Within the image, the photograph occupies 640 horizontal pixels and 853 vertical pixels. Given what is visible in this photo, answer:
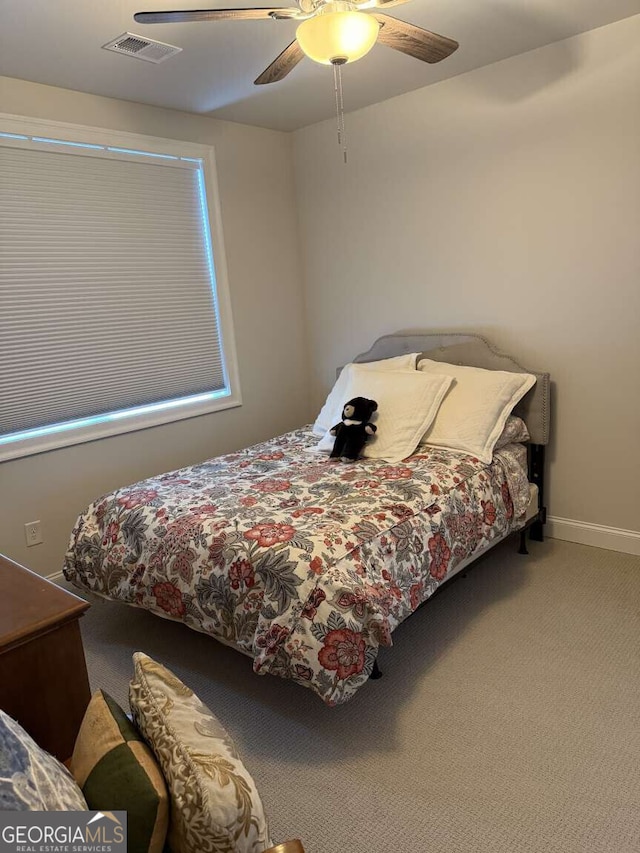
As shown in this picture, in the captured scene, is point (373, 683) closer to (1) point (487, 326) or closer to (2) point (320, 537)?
(2) point (320, 537)

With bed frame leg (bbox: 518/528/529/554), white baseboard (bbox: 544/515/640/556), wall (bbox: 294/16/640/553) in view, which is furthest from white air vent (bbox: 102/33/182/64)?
white baseboard (bbox: 544/515/640/556)

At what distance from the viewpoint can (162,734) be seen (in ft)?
3.70

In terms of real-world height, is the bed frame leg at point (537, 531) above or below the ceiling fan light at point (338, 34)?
below

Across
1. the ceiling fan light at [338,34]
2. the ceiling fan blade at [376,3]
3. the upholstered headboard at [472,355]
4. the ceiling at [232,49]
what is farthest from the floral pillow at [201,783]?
the upholstered headboard at [472,355]

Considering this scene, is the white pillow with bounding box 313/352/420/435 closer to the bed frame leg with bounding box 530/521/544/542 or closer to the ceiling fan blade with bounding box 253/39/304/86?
the bed frame leg with bounding box 530/521/544/542

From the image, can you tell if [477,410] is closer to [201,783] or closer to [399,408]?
[399,408]

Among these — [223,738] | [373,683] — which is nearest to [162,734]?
[223,738]

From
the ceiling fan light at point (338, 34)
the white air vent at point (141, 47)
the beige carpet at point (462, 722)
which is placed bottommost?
the beige carpet at point (462, 722)

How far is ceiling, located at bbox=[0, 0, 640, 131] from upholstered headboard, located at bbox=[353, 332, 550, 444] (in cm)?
140

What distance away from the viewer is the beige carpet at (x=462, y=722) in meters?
1.69

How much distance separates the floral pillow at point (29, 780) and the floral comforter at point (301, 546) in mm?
974

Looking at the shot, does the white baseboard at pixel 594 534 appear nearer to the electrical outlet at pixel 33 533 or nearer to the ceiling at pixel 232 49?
the ceiling at pixel 232 49

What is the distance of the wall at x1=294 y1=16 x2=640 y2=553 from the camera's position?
2.90m

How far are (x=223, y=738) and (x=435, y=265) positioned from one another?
301 centimetres
